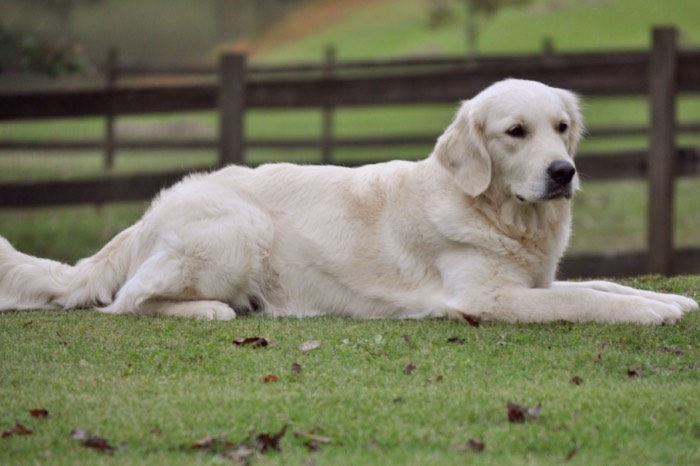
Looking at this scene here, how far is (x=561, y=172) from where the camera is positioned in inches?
202

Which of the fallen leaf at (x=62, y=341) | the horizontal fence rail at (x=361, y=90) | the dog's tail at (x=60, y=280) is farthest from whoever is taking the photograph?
the horizontal fence rail at (x=361, y=90)

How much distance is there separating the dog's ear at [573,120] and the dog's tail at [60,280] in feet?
8.35

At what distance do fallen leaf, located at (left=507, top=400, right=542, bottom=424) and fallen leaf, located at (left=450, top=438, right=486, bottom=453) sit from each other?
257mm

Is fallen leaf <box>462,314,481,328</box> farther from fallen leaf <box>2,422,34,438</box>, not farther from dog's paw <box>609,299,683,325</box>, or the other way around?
fallen leaf <box>2,422,34,438</box>

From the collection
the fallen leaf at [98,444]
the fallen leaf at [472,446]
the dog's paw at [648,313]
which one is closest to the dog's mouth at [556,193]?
the dog's paw at [648,313]

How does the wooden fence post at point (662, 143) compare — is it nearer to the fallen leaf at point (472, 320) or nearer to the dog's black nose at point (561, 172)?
the dog's black nose at point (561, 172)

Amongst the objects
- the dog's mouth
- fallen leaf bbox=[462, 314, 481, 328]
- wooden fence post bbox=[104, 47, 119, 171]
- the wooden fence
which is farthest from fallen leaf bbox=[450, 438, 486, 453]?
wooden fence post bbox=[104, 47, 119, 171]

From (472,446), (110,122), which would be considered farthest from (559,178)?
(110,122)

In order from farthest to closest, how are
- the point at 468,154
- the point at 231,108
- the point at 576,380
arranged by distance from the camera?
the point at 231,108 < the point at 468,154 < the point at 576,380

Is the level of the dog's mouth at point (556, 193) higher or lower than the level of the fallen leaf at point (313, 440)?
higher

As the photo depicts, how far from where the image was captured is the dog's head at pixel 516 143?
519 centimetres

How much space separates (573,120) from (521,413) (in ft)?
7.79

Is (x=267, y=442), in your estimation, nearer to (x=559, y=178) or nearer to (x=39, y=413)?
(x=39, y=413)

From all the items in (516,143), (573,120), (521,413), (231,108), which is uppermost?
(573,120)
